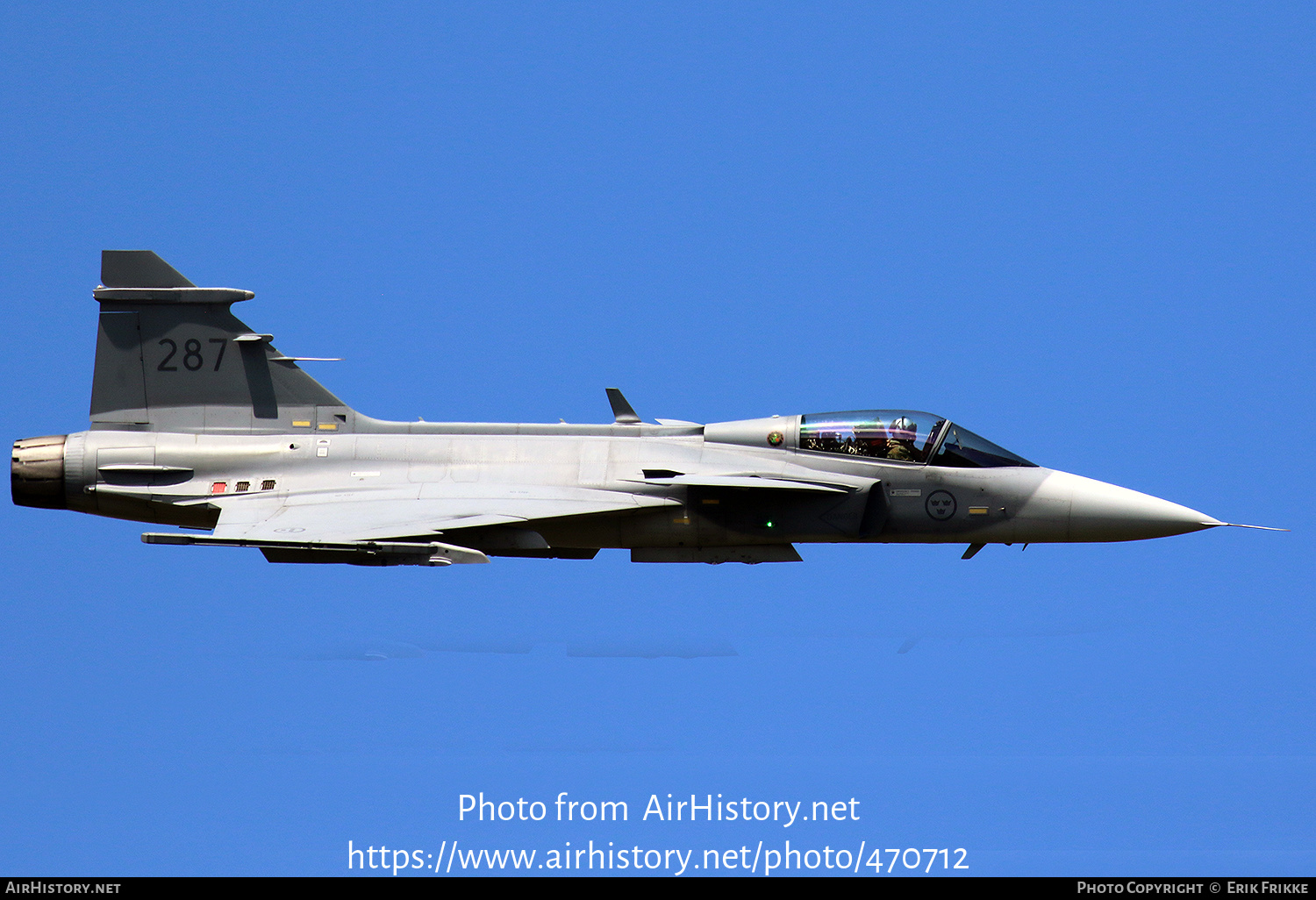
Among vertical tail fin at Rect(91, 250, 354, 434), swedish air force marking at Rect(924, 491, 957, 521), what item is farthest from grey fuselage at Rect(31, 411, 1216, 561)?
vertical tail fin at Rect(91, 250, 354, 434)

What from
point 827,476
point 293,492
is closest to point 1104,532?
point 827,476

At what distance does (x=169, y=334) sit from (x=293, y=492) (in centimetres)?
209

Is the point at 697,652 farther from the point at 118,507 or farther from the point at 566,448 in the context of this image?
the point at 118,507

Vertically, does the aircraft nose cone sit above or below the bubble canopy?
below

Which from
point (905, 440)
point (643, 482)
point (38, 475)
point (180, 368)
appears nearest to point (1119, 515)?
point (905, 440)

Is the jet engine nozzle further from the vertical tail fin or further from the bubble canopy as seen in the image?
the bubble canopy

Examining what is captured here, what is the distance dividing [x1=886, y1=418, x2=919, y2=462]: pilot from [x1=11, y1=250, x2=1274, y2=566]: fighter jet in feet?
0.05

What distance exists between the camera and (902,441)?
13.4 m

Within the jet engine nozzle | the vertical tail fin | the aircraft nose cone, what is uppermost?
the vertical tail fin

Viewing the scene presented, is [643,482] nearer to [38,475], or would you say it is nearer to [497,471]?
[497,471]

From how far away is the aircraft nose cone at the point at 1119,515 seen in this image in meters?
13.2

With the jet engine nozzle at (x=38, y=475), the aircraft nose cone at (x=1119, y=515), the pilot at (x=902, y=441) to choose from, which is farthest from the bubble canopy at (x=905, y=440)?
the jet engine nozzle at (x=38, y=475)

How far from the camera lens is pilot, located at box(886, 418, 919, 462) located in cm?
1338

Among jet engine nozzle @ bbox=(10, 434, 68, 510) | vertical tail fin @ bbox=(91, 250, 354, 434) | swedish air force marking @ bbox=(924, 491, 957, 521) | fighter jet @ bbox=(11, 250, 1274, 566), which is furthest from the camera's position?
vertical tail fin @ bbox=(91, 250, 354, 434)
